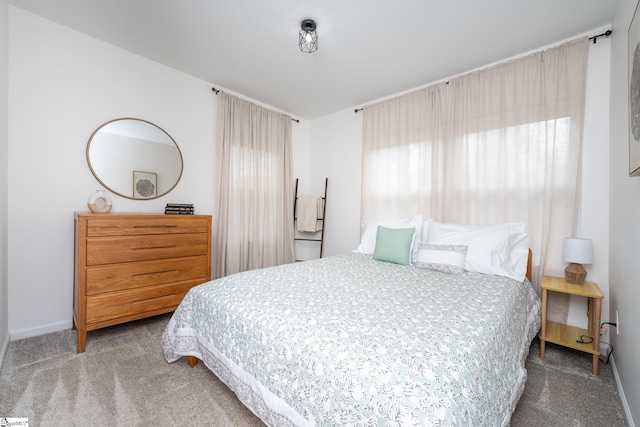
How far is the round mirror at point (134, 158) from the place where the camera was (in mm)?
2391

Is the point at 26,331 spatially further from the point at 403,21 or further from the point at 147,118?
the point at 403,21

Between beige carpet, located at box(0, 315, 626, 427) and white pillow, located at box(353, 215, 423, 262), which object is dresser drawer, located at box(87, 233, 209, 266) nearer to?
beige carpet, located at box(0, 315, 626, 427)

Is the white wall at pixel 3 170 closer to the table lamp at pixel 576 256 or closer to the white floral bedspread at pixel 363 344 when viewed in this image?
the white floral bedspread at pixel 363 344

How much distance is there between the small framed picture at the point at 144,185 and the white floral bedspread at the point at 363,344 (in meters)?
1.51

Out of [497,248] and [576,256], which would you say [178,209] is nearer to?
[497,248]

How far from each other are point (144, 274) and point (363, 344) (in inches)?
81.9

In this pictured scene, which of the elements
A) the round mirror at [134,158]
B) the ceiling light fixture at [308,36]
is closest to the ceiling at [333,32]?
the ceiling light fixture at [308,36]

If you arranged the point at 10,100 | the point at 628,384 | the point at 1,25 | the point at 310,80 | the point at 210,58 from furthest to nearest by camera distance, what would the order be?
the point at 310,80, the point at 210,58, the point at 10,100, the point at 1,25, the point at 628,384

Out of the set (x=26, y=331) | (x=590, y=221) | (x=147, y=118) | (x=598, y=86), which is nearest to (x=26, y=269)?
(x=26, y=331)

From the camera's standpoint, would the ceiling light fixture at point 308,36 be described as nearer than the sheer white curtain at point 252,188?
Yes

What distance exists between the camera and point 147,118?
2.66m

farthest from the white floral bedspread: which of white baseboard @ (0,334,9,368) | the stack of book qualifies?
the stack of book

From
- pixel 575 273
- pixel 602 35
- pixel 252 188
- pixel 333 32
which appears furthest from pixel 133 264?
pixel 602 35

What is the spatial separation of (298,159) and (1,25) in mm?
3022
